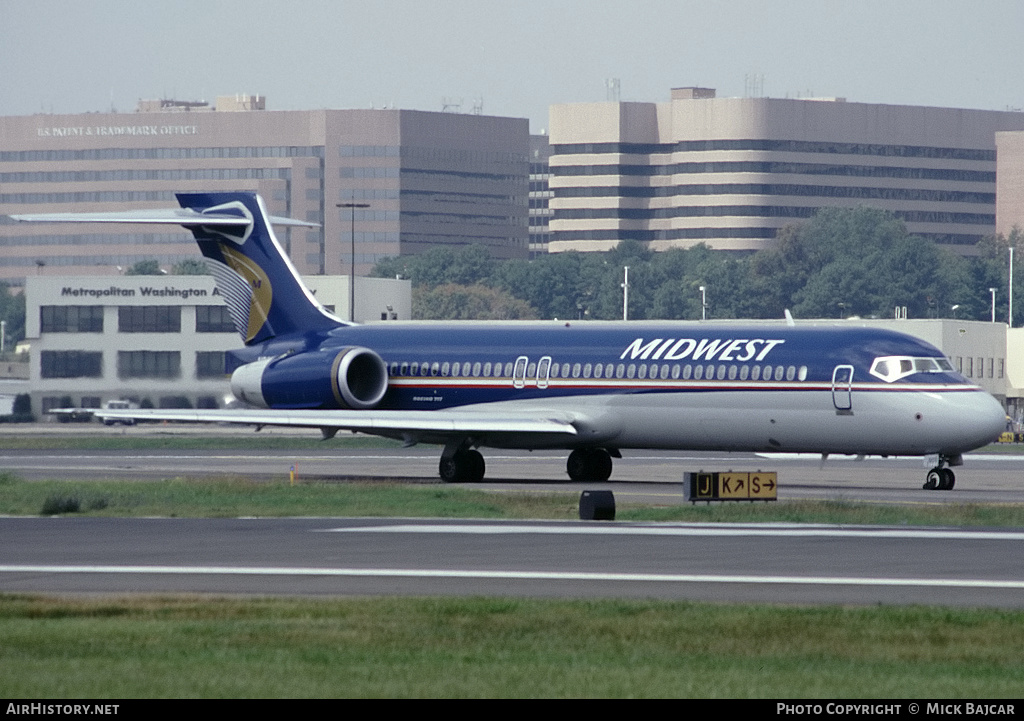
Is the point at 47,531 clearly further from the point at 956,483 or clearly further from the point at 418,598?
the point at 956,483

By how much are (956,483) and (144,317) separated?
76.2 metres

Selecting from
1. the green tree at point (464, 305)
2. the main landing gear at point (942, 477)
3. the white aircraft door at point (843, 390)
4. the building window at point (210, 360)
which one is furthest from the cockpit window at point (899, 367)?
the green tree at point (464, 305)

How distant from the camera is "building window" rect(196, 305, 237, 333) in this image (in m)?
113

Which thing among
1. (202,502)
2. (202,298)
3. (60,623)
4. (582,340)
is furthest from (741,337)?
(202,298)

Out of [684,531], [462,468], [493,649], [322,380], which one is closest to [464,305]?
[322,380]

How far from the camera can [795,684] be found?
15094 millimetres

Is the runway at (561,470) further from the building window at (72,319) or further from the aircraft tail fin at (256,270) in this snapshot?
the building window at (72,319)

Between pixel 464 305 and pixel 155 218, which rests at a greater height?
pixel 155 218

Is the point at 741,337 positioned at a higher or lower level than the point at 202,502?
higher

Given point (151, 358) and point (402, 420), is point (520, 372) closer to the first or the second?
point (402, 420)

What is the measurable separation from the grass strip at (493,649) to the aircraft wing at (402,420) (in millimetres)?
→ 24322

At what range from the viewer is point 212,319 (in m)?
114

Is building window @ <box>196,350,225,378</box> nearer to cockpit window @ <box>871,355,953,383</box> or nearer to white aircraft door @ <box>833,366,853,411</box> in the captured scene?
white aircraft door @ <box>833,366,853,411</box>

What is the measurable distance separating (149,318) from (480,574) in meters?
93.8
